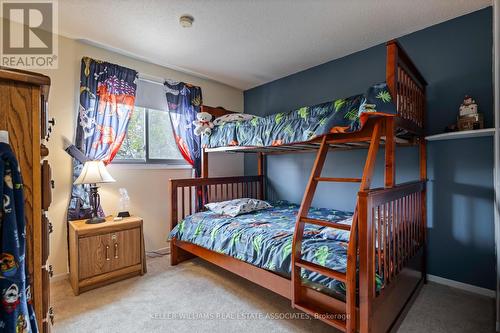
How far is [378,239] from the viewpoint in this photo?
4.93ft

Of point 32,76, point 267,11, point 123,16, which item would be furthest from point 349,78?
point 32,76

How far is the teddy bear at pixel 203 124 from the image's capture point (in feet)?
10.6

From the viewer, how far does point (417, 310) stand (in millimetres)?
1938

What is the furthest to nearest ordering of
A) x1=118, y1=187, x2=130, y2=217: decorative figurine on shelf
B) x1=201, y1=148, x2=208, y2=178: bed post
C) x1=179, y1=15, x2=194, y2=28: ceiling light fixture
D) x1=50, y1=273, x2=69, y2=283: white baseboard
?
x1=201, y1=148, x2=208, y2=178: bed post
x1=118, y1=187, x2=130, y2=217: decorative figurine on shelf
x1=50, y1=273, x2=69, y2=283: white baseboard
x1=179, y1=15, x2=194, y2=28: ceiling light fixture

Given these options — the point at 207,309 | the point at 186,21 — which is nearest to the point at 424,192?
the point at 207,309

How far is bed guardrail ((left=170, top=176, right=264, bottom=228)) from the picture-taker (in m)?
3.00

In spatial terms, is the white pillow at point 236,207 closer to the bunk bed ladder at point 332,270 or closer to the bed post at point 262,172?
the bed post at point 262,172

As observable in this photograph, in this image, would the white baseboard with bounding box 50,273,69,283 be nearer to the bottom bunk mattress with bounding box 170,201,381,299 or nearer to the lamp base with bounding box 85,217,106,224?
the lamp base with bounding box 85,217,106,224

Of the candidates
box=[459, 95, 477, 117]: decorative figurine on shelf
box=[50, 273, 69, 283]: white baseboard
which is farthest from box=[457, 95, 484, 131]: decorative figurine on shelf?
box=[50, 273, 69, 283]: white baseboard

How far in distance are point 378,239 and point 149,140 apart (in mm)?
2786

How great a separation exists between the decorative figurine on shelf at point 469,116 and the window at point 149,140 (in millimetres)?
3099

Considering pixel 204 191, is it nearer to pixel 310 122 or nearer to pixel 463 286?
pixel 310 122

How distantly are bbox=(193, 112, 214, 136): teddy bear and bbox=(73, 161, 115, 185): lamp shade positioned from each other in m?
1.25

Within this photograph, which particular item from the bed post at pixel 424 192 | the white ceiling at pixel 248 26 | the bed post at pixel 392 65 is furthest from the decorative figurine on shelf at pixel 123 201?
the bed post at pixel 424 192
